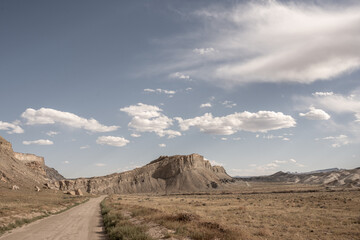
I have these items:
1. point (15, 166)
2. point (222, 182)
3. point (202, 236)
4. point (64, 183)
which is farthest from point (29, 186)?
point (222, 182)

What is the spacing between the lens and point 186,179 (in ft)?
490

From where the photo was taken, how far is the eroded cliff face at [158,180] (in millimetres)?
146250

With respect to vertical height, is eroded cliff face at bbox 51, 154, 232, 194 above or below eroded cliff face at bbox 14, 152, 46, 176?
below

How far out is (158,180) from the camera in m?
156

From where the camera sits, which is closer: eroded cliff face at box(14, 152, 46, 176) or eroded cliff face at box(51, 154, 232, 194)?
eroded cliff face at box(14, 152, 46, 176)

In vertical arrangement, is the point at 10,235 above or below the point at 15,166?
below

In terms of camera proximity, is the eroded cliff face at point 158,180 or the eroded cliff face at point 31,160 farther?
the eroded cliff face at point 158,180

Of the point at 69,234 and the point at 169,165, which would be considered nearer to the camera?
the point at 69,234

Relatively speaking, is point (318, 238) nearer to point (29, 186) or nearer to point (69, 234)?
point (69, 234)

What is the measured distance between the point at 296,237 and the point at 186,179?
5360 inches

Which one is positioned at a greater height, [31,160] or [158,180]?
[31,160]

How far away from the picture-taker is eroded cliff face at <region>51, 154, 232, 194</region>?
146250 millimetres

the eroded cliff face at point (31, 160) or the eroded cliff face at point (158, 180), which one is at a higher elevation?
the eroded cliff face at point (31, 160)

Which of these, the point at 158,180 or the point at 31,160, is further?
the point at 158,180
